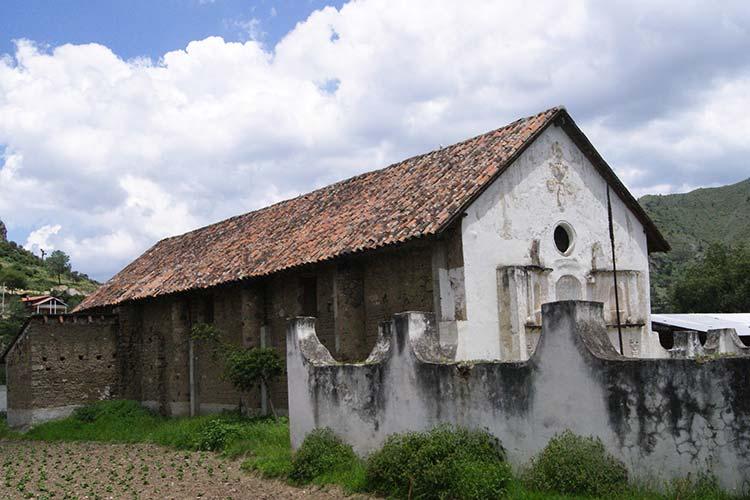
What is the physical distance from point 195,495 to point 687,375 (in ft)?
24.1

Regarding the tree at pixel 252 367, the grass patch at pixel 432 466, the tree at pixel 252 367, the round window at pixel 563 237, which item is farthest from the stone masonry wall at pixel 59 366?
the round window at pixel 563 237

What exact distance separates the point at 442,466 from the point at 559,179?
827cm

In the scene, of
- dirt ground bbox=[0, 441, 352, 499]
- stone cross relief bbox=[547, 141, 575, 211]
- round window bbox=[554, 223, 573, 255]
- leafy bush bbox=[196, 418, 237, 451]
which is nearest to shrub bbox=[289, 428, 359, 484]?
dirt ground bbox=[0, 441, 352, 499]

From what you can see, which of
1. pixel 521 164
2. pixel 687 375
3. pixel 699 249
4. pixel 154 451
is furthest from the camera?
pixel 699 249

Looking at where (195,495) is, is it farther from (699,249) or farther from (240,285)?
(699,249)

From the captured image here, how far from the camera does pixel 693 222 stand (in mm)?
56625

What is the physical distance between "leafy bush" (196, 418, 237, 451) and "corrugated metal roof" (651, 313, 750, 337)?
13690 mm

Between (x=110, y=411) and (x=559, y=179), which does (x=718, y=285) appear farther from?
(x=110, y=411)

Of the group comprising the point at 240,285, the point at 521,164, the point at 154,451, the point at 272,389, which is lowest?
the point at 154,451

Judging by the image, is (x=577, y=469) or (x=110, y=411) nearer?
(x=577, y=469)

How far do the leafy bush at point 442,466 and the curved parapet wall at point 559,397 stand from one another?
0.26 m

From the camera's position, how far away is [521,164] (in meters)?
14.9

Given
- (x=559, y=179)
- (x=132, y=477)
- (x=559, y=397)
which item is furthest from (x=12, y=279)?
(x=559, y=397)

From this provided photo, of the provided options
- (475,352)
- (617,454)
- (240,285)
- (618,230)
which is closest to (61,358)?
(240,285)
